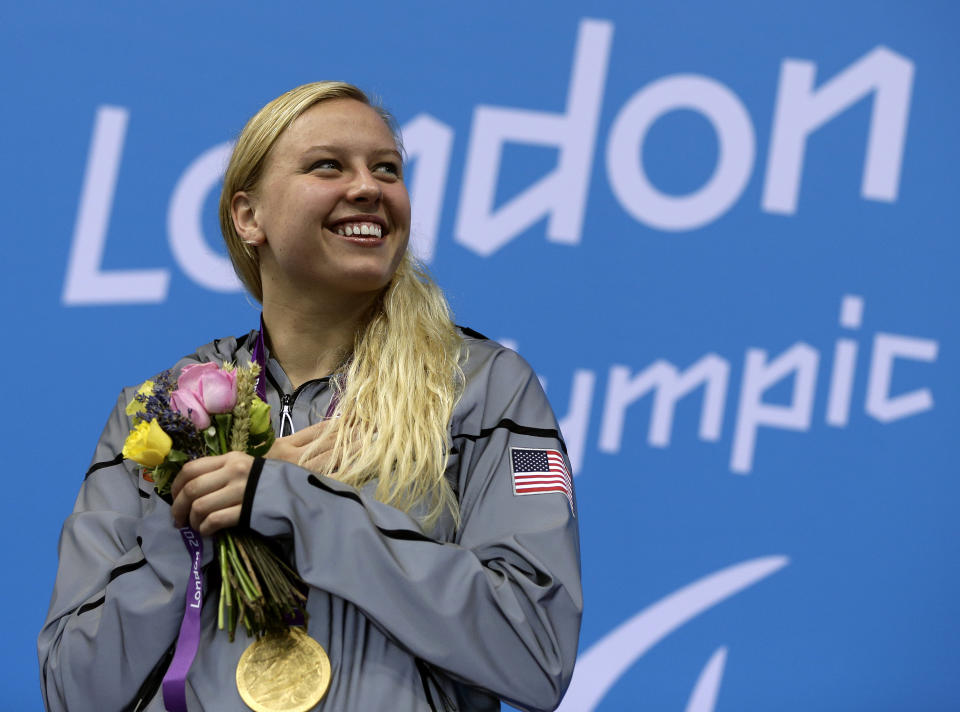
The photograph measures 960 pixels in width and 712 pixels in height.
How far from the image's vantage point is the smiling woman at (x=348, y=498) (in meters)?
1.57

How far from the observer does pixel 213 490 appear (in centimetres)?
158

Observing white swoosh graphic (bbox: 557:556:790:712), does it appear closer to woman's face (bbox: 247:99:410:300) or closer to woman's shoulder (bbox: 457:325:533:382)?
woman's shoulder (bbox: 457:325:533:382)

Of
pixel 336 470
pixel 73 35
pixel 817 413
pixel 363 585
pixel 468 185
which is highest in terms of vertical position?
pixel 73 35

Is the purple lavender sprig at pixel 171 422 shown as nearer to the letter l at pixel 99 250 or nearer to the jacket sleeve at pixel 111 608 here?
the jacket sleeve at pixel 111 608

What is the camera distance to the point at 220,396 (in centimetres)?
159

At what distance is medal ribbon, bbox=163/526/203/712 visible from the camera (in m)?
1.58

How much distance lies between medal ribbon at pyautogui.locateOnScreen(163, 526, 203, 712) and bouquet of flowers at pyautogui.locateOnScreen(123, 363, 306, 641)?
3 cm

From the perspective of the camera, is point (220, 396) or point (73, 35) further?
point (73, 35)

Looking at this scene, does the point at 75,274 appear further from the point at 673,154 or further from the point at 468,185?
the point at 673,154

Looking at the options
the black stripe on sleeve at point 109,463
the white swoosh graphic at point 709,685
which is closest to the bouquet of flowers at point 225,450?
the black stripe on sleeve at point 109,463

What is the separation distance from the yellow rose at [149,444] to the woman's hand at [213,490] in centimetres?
4

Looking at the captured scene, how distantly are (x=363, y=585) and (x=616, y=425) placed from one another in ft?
6.12

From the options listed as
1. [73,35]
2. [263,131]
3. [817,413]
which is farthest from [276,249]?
[817,413]

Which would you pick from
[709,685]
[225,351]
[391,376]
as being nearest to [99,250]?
[225,351]
